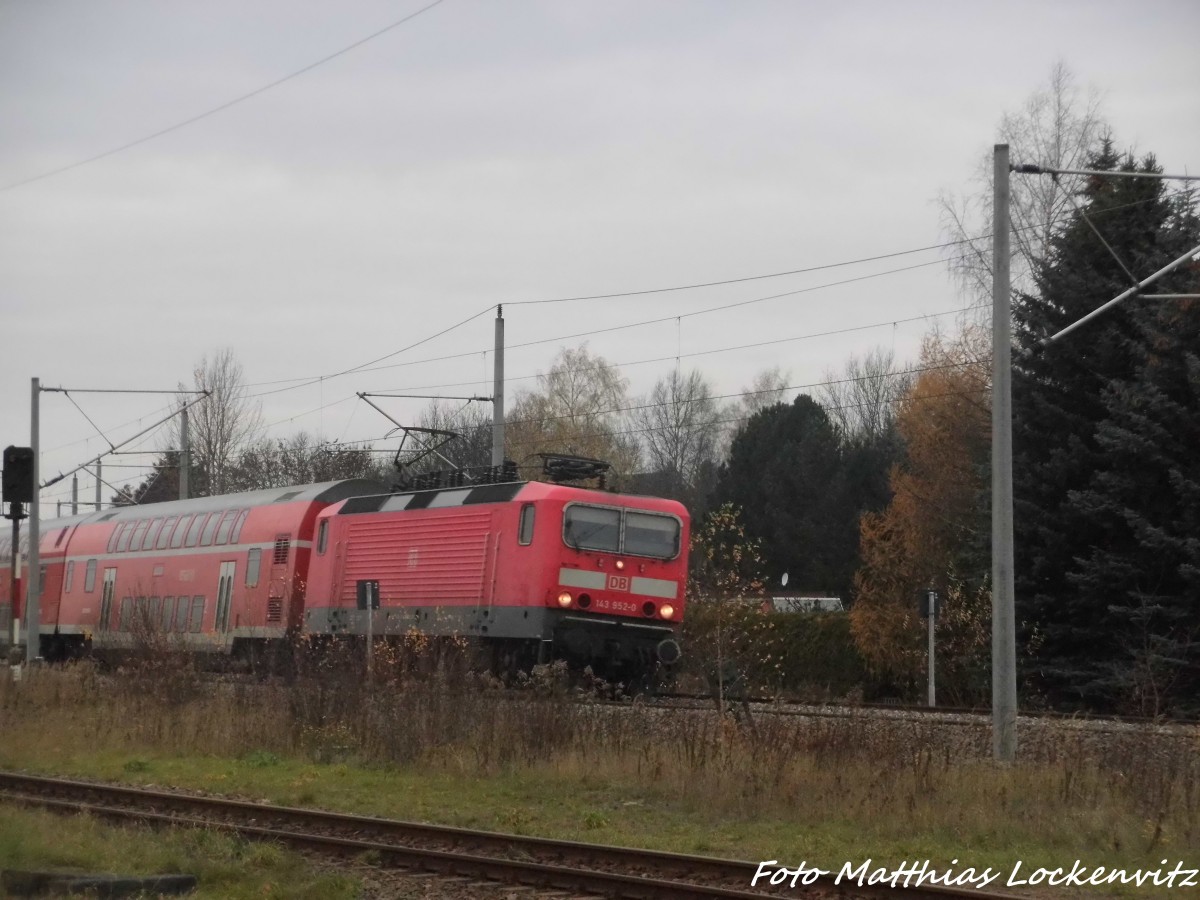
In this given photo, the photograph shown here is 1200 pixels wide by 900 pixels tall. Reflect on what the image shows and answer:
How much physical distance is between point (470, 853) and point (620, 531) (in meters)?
11.2

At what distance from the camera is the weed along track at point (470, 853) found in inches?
381

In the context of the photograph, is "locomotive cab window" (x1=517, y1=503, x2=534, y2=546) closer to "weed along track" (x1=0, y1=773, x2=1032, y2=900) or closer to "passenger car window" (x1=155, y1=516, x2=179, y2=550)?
"weed along track" (x1=0, y1=773, x2=1032, y2=900)

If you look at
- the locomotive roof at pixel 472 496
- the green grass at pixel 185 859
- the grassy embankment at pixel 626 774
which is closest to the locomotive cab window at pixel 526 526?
the locomotive roof at pixel 472 496

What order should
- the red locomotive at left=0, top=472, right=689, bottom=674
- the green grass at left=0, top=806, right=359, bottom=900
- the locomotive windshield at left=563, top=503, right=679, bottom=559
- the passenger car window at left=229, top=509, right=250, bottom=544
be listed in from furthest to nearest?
the passenger car window at left=229, top=509, right=250, bottom=544, the locomotive windshield at left=563, top=503, right=679, bottom=559, the red locomotive at left=0, top=472, right=689, bottom=674, the green grass at left=0, top=806, right=359, bottom=900

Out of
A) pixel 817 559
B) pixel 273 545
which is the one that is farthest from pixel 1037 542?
pixel 817 559

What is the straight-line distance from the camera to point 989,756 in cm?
1573

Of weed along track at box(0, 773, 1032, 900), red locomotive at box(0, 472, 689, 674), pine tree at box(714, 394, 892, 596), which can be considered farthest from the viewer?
pine tree at box(714, 394, 892, 596)

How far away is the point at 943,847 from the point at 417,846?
4235 mm

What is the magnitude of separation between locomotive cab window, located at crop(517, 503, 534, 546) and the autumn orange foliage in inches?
429

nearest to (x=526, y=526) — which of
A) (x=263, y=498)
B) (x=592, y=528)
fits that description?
(x=592, y=528)

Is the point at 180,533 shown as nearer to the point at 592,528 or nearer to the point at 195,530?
the point at 195,530

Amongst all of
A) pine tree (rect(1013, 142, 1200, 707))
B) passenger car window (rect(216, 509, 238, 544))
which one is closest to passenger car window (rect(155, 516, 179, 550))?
passenger car window (rect(216, 509, 238, 544))

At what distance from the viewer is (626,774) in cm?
1470

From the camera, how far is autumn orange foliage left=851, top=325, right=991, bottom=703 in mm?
30109
